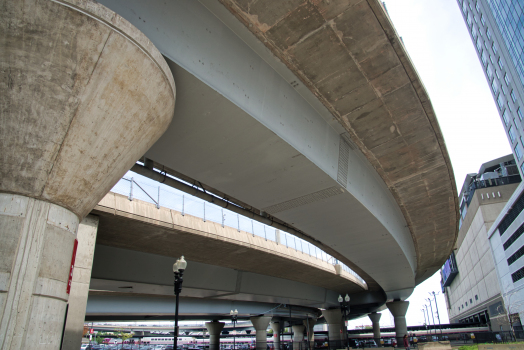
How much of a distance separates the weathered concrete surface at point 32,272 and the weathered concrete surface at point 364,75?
534cm

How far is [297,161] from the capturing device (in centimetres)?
959

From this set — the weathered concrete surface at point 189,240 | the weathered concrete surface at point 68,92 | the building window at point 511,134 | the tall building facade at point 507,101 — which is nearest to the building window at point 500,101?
the tall building facade at point 507,101

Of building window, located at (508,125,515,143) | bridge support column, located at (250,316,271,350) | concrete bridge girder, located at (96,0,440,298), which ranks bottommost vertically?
bridge support column, located at (250,316,271,350)

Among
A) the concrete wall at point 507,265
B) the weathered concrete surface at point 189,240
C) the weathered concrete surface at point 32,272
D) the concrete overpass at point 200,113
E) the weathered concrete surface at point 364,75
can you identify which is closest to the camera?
the weathered concrete surface at point 32,272

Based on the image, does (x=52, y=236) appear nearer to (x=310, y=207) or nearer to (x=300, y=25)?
(x=300, y=25)

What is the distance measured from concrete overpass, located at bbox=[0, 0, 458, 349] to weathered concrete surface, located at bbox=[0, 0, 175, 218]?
0.02 meters

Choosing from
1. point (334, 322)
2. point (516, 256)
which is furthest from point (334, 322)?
point (516, 256)

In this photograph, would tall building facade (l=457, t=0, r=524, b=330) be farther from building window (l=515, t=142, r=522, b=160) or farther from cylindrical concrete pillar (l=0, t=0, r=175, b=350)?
cylindrical concrete pillar (l=0, t=0, r=175, b=350)

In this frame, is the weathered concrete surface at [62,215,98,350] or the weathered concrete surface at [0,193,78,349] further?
the weathered concrete surface at [62,215,98,350]

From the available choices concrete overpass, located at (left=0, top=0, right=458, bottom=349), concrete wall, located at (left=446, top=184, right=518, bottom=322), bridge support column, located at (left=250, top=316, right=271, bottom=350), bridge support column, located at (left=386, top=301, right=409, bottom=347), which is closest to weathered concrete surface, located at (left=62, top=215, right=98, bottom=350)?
concrete overpass, located at (left=0, top=0, right=458, bottom=349)

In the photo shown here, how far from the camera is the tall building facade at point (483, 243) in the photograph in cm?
6425

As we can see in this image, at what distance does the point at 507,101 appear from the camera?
205 ft

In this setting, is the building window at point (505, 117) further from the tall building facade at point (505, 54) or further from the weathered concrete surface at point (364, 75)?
the weathered concrete surface at point (364, 75)

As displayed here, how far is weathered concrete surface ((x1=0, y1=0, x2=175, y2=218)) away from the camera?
5031 millimetres
